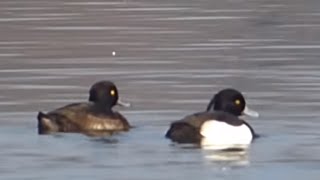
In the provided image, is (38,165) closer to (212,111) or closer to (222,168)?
(222,168)

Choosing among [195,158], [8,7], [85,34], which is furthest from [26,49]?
[195,158]

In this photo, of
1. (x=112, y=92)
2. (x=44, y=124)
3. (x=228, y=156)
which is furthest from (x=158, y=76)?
(x=228, y=156)

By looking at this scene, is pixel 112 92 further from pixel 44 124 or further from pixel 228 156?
pixel 228 156

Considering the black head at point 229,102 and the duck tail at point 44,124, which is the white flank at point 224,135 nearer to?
the black head at point 229,102

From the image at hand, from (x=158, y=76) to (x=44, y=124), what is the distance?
3.76 metres

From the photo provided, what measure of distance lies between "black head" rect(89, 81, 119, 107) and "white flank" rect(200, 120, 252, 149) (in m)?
1.63

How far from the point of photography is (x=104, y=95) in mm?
17500

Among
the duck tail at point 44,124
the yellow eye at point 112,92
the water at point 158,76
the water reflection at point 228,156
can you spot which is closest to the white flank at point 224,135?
the water at point 158,76

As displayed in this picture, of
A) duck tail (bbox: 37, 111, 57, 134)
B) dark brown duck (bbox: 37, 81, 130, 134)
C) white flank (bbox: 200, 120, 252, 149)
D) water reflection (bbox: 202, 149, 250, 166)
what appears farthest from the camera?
dark brown duck (bbox: 37, 81, 130, 134)

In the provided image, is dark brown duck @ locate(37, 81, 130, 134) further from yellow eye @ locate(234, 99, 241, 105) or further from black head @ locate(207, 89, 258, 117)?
yellow eye @ locate(234, 99, 241, 105)

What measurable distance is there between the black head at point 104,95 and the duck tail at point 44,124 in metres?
0.99

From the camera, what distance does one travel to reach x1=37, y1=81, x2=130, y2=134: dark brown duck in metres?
16.6

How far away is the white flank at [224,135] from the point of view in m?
16.1

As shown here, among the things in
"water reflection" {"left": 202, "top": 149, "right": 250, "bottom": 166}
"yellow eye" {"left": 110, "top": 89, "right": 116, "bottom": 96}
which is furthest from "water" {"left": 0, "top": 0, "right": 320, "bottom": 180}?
"yellow eye" {"left": 110, "top": 89, "right": 116, "bottom": 96}
